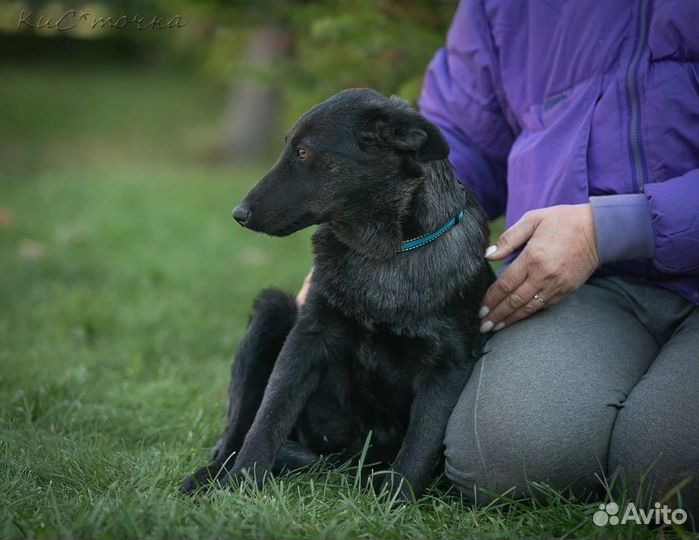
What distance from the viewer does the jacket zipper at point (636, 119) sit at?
2.72m

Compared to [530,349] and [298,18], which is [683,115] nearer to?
[530,349]

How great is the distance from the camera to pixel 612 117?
2738 millimetres

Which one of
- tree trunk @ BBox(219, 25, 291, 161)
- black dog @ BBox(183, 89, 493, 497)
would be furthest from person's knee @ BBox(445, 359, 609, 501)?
tree trunk @ BBox(219, 25, 291, 161)

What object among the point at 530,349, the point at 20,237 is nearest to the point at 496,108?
the point at 530,349

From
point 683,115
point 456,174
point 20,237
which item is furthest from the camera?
point 20,237

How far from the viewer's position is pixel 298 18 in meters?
4.83

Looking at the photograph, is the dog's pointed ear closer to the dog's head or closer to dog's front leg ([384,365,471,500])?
the dog's head

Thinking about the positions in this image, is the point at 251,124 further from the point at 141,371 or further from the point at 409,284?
the point at 409,284

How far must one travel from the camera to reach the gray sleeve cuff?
8.66ft

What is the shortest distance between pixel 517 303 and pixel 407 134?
2.06 ft

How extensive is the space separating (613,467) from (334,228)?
43.8 inches

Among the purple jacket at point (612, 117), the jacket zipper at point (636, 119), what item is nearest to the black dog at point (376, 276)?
the purple jacket at point (612, 117)

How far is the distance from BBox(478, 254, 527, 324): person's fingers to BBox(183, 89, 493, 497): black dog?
0.03m

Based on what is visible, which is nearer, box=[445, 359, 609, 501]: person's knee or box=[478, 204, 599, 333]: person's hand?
box=[445, 359, 609, 501]: person's knee
